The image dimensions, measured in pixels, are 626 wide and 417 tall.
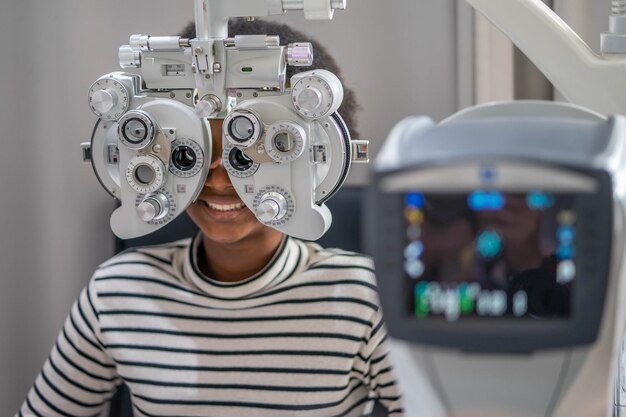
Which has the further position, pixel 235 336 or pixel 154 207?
pixel 235 336

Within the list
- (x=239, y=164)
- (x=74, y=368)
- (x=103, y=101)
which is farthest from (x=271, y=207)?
(x=74, y=368)

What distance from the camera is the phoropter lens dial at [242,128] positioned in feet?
2.45

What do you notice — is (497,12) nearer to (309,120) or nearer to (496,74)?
(309,120)

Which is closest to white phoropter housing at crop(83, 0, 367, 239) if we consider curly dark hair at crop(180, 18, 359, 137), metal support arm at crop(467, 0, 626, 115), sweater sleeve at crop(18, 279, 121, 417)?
metal support arm at crop(467, 0, 626, 115)

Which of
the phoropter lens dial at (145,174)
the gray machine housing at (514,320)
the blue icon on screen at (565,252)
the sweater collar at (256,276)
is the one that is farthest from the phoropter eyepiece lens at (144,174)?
the sweater collar at (256,276)

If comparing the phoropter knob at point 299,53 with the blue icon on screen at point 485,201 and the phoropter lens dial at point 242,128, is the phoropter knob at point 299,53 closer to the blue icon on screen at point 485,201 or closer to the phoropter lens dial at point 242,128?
the phoropter lens dial at point 242,128

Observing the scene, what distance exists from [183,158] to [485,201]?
348 mm

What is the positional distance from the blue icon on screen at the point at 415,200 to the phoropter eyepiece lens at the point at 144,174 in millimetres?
323

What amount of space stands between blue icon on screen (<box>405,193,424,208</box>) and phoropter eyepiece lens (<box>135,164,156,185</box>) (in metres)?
0.32

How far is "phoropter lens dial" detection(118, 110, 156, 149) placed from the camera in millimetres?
761

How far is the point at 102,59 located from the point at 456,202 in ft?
4.84

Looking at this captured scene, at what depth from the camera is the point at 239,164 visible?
78 centimetres

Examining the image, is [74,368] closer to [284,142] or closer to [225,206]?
[225,206]

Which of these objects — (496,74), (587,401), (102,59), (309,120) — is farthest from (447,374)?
(102,59)
